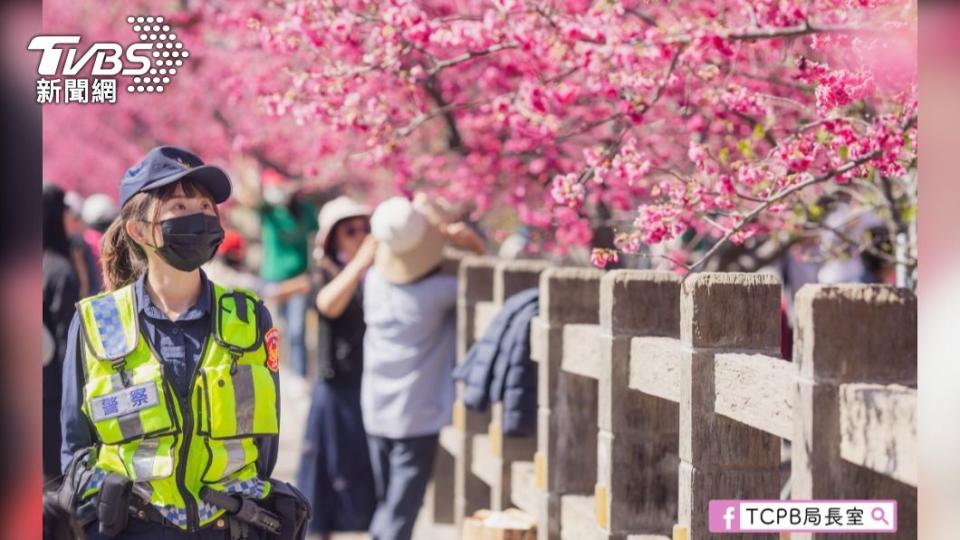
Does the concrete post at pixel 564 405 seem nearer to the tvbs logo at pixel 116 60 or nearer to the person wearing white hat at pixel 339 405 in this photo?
the tvbs logo at pixel 116 60

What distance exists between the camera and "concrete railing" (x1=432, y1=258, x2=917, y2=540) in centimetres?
465

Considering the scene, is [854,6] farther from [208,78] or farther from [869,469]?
[208,78]

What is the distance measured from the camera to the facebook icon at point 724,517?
17.7 feet

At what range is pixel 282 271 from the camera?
46.6 ft

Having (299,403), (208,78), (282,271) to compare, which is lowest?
(299,403)

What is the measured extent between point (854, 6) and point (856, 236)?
262 cm

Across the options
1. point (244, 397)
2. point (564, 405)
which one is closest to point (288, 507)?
point (244, 397)

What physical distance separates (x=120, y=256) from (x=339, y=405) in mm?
3756

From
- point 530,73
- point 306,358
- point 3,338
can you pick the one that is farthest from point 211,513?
point 306,358

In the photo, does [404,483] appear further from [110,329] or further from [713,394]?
[110,329]

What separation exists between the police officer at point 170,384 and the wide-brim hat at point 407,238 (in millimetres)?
2951

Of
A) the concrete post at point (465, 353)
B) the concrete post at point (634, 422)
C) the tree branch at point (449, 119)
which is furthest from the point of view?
the concrete post at point (465, 353)

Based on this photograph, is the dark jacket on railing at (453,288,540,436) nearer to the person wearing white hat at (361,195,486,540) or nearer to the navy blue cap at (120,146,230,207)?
the person wearing white hat at (361,195,486,540)

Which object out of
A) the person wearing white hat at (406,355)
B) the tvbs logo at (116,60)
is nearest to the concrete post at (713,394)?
the tvbs logo at (116,60)
